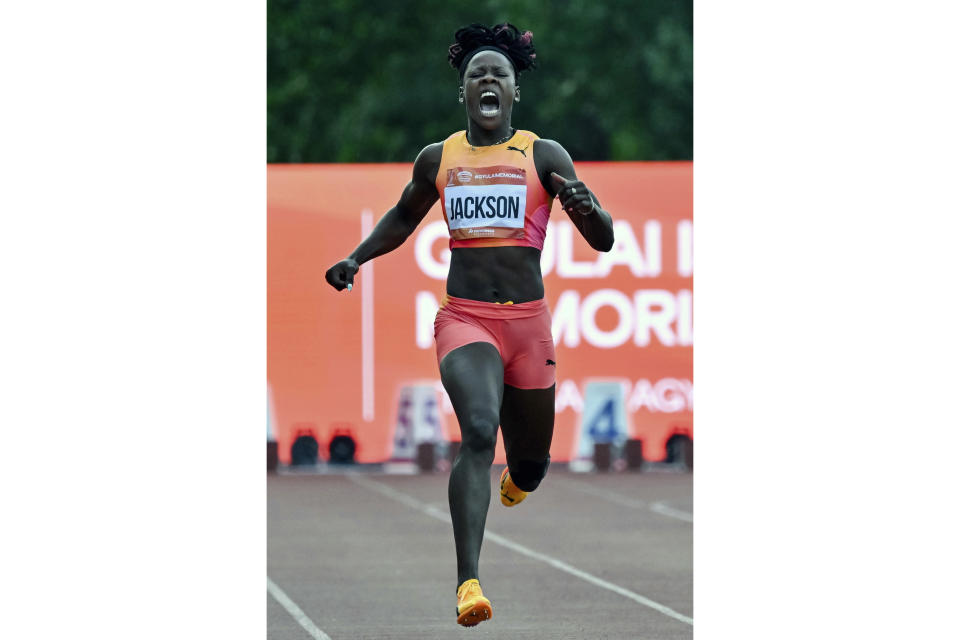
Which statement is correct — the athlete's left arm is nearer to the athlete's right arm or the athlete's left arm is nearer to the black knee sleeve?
the athlete's right arm

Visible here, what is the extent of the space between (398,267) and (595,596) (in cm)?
1090

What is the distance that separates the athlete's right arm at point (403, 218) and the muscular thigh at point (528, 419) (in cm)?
84

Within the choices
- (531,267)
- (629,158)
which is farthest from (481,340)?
(629,158)

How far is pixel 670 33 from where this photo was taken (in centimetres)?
3503

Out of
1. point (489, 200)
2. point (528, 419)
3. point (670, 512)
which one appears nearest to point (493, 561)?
point (670, 512)

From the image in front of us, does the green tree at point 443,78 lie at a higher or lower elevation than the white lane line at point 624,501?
higher

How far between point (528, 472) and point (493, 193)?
1.40 m

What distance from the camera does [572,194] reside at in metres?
7.09

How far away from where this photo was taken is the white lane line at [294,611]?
948 cm

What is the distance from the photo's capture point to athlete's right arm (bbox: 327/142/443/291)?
7648 mm

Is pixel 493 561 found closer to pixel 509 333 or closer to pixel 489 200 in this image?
pixel 509 333

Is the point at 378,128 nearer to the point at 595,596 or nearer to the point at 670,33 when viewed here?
the point at 670,33

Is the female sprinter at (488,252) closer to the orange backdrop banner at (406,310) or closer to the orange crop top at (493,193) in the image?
the orange crop top at (493,193)

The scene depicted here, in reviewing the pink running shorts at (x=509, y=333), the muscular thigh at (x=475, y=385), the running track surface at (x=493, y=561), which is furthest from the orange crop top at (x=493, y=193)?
the running track surface at (x=493, y=561)
